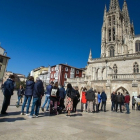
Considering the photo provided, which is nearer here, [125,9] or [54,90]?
[54,90]

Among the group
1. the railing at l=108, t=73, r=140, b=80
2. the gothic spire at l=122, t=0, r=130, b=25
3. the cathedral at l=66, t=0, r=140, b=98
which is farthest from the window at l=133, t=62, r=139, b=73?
the gothic spire at l=122, t=0, r=130, b=25

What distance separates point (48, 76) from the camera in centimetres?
5547

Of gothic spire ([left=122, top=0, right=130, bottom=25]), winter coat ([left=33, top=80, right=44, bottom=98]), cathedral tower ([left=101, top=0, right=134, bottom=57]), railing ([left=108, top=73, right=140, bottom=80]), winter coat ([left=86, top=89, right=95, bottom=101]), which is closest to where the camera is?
winter coat ([left=33, top=80, right=44, bottom=98])

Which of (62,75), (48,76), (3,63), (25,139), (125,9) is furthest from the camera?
(125,9)

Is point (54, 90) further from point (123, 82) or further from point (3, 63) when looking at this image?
point (3, 63)

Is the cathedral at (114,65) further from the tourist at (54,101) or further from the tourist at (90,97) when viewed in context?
the tourist at (54,101)

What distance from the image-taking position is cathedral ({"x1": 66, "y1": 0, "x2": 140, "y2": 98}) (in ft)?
66.3

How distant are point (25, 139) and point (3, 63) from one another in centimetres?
4652

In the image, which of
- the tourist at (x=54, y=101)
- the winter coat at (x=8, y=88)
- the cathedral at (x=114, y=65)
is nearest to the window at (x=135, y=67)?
the cathedral at (x=114, y=65)

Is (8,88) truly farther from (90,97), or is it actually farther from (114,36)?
(114,36)

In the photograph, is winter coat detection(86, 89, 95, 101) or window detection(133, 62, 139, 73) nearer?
winter coat detection(86, 89, 95, 101)

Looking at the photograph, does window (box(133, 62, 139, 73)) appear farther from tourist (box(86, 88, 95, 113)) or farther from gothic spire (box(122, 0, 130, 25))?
gothic spire (box(122, 0, 130, 25))

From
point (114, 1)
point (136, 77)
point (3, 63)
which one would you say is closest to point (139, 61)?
point (136, 77)

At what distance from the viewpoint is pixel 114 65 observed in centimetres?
2855
